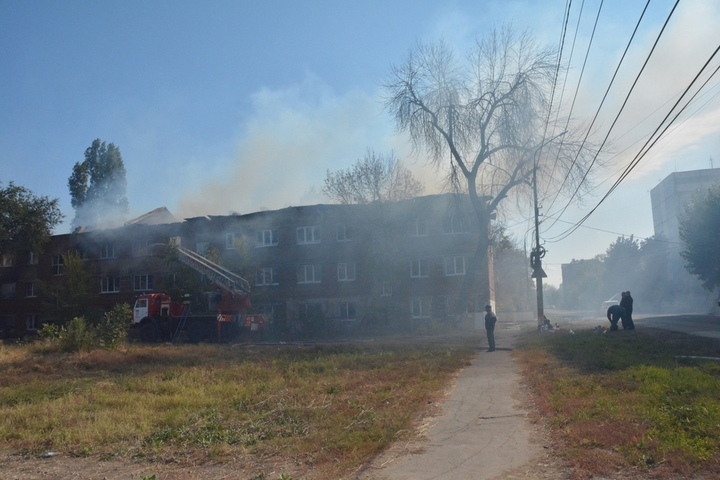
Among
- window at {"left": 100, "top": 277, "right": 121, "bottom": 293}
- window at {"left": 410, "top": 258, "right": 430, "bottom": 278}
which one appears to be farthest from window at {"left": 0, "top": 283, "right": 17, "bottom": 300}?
window at {"left": 410, "top": 258, "right": 430, "bottom": 278}

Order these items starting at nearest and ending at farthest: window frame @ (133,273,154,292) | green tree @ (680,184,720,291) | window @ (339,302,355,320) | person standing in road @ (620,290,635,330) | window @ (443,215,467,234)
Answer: person standing in road @ (620,290,635,330), green tree @ (680,184,720,291), window @ (443,215,467,234), window @ (339,302,355,320), window frame @ (133,273,154,292)

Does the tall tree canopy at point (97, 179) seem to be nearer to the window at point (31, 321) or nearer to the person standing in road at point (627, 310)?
the window at point (31, 321)

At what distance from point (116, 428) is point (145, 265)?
42.5 metres

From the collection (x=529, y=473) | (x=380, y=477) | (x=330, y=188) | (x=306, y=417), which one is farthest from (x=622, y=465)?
(x=330, y=188)

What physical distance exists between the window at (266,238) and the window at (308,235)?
1.93 m

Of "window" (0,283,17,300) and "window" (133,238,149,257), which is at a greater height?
"window" (133,238,149,257)

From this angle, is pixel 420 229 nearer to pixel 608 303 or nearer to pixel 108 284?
pixel 608 303

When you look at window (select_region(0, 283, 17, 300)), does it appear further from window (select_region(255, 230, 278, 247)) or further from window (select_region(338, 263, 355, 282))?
window (select_region(338, 263, 355, 282))

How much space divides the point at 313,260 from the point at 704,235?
1034 inches

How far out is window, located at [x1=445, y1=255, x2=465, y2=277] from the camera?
43.3 meters

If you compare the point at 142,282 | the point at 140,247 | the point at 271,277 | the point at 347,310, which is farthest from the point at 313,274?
the point at 140,247

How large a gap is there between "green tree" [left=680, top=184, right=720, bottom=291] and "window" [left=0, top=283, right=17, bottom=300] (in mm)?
53322

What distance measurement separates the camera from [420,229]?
4441 centimetres

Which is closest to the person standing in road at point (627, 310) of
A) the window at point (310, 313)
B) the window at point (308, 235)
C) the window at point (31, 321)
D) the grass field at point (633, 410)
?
the grass field at point (633, 410)
